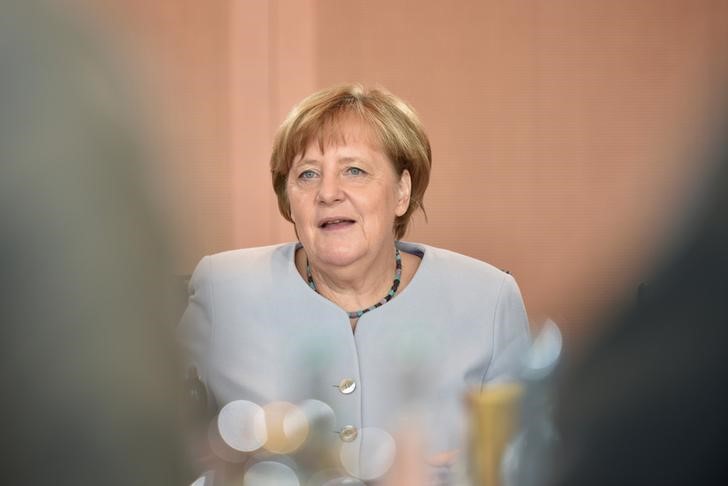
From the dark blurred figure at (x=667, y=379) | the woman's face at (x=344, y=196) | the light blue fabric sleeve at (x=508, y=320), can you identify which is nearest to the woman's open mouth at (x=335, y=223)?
the woman's face at (x=344, y=196)

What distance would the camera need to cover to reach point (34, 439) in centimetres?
10

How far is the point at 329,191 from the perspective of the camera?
1071mm

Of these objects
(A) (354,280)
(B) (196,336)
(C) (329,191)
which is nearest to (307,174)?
(C) (329,191)

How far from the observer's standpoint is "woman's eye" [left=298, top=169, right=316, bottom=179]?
1.08 m

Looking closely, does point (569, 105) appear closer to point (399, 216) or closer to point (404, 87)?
point (404, 87)

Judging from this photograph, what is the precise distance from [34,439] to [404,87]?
5.58ft

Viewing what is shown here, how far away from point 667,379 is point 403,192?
3.50 ft

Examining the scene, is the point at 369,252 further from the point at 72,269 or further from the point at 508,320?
the point at 72,269

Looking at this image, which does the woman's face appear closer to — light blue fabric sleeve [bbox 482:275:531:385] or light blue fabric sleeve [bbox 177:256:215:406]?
light blue fabric sleeve [bbox 482:275:531:385]

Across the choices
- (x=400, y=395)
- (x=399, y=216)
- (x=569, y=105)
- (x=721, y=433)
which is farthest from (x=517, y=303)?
(x=721, y=433)

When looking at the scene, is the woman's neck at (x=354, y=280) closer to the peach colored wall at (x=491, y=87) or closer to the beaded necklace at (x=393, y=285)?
the beaded necklace at (x=393, y=285)

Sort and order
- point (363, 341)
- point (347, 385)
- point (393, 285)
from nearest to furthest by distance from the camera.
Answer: point (347, 385), point (363, 341), point (393, 285)

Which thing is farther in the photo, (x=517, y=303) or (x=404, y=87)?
(x=404, y=87)

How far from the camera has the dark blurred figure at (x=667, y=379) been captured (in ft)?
0.38
